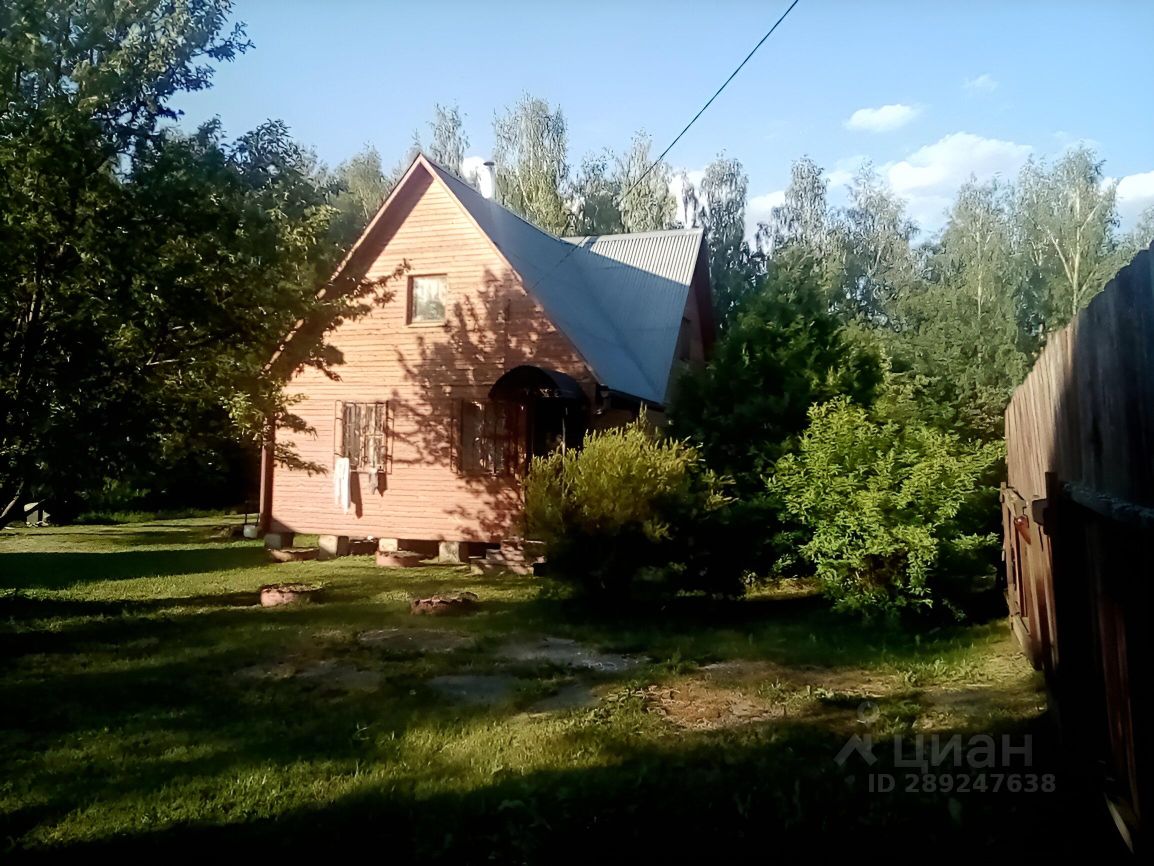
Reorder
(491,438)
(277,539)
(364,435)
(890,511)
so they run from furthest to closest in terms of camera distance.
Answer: (277,539), (364,435), (491,438), (890,511)

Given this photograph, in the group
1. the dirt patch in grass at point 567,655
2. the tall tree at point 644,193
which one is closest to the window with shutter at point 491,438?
the dirt patch in grass at point 567,655

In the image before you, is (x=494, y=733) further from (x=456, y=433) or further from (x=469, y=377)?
(x=469, y=377)

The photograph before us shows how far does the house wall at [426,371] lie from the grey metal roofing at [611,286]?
19.6 inches

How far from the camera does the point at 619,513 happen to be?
9.72m

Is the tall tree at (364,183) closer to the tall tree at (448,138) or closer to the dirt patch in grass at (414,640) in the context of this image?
the tall tree at (448,138)

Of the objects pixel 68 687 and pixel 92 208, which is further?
pixel 92 208

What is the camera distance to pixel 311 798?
4.58 metres

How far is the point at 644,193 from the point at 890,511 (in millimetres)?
29662

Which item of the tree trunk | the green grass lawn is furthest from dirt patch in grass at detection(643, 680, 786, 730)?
the tree trunk

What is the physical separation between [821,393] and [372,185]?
1112 inches

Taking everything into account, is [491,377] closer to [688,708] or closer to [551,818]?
[688,708]

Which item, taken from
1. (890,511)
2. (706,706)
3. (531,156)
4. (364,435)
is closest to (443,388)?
(364,435)

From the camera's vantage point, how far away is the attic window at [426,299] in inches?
649

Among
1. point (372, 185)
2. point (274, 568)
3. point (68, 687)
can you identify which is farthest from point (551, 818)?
point (372, 185)
